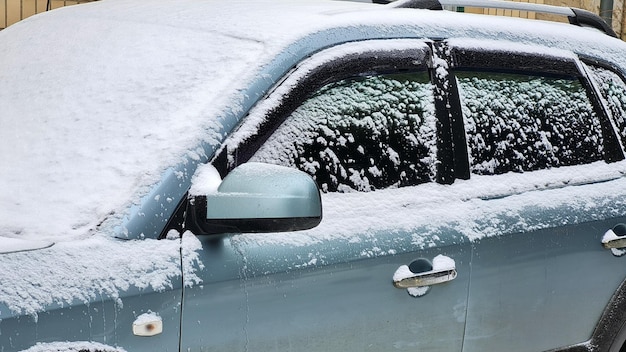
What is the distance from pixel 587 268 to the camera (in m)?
3.04

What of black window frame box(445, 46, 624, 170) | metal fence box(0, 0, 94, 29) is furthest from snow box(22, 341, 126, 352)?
metal fence box(0, 0, 94, 29)

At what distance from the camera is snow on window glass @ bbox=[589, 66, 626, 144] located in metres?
3.39

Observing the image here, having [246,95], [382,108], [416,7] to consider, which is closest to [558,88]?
[416,7]

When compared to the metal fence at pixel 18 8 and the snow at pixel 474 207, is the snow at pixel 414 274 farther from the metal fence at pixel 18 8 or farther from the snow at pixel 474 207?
the metal fence at pixel 18 8

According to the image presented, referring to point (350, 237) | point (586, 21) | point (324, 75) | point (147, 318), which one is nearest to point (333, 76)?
point (324, 75)

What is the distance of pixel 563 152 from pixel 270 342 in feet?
4.45

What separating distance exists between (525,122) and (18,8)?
5.53m

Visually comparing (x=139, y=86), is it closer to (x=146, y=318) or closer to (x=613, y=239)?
(x=146, y=318)

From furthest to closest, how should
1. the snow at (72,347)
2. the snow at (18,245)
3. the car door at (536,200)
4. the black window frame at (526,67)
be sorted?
1. the black window frame at (526,67)
2. the car door at (536,200)
3. the snow at (18,245)
4. the snow at (72,347)

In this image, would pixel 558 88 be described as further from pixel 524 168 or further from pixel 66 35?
pixel 66 35

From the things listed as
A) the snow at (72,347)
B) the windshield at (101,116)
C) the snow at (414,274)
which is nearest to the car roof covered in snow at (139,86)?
the windshield at (101,116)

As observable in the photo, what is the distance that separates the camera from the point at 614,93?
343 cm

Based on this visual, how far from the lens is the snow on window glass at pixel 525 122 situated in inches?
117

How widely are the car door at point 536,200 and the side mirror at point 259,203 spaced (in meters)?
0.71
